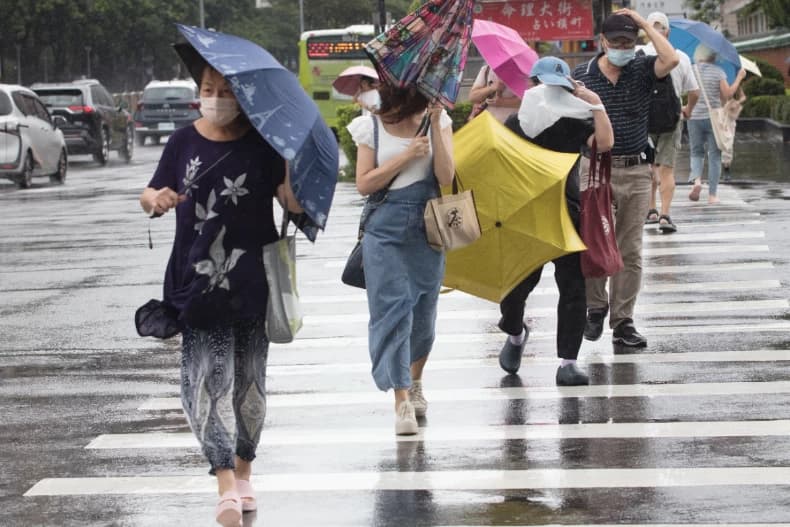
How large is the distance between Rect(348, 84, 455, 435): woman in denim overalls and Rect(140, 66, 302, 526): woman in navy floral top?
1401 mm

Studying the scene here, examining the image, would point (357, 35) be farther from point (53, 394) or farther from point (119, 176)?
point (53, 394)

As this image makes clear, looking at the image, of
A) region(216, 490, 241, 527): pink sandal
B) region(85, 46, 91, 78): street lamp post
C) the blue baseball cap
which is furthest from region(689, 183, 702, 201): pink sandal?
region(85, 46, 91, 78): street lamp post

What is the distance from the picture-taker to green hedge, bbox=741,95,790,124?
3267 centimetres

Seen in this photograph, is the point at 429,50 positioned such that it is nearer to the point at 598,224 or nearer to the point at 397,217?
the point at 397,217

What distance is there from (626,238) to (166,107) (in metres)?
39.3

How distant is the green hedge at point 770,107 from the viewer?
32675 mm

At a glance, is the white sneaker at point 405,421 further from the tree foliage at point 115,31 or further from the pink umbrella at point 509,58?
the tree foliage at point 115,31

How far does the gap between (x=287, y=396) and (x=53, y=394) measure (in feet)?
4.48

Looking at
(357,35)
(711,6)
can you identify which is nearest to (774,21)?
(357,35)

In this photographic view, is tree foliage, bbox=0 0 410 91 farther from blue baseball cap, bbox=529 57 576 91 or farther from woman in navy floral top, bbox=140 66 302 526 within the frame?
woman in navy floral top, bbox=140 66 302 526

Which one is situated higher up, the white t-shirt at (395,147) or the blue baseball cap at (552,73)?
the blue baseball cap at (552,73)

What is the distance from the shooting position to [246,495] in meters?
6.43

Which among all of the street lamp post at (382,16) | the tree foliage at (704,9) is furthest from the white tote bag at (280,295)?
the tree foliage at (704,9)

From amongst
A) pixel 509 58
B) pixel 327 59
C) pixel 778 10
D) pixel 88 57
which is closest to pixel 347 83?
pixel 509 58
